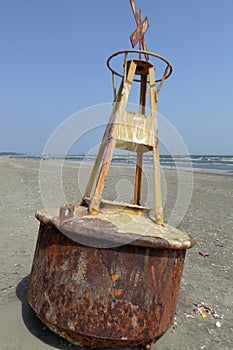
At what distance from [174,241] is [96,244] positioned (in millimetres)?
627

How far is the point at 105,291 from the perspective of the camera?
260cm

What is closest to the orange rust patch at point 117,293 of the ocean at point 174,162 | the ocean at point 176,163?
the ocean at point 174,162

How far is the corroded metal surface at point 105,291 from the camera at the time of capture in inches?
102

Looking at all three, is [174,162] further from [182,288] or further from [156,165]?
[156,165]

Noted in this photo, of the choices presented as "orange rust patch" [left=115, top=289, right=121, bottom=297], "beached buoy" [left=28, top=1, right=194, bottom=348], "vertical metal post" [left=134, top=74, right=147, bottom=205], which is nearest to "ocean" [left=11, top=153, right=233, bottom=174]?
"vertical metal post" [left=134, top=74, right=147, bottom=205]

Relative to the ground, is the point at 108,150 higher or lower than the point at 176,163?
higher

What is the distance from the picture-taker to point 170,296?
2.84 metres

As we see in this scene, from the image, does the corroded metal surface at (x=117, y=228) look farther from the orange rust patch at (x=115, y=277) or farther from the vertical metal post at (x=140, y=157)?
the vertical metal post at (x=140, y=157)

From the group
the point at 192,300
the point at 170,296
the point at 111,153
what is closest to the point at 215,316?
the point at 192,300

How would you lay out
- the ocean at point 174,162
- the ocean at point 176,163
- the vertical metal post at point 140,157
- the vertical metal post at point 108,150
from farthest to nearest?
the ocean at point 176,163, the ocean at point 174,162, the vertical metal post at point 140,157, the vertical metal post at point 108,150

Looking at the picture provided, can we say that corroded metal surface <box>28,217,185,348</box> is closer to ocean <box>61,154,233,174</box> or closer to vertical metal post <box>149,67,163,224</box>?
vertical metal post <box>149,67,163,224</box>

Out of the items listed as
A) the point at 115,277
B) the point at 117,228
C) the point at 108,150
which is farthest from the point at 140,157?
the point at 115,277

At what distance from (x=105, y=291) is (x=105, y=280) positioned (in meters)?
0.08

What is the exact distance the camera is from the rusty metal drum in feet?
8.50
